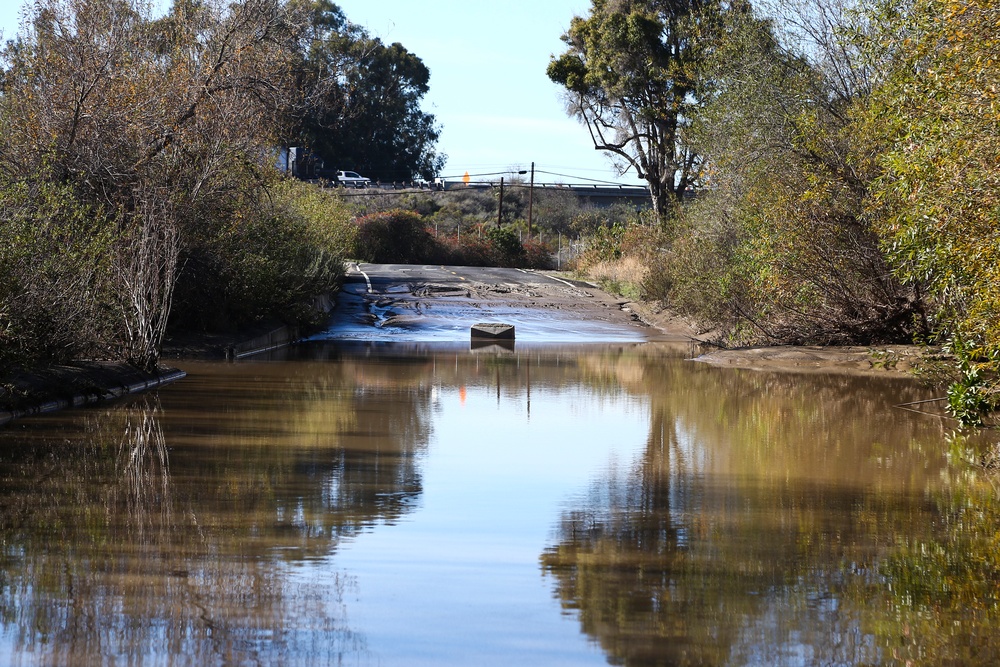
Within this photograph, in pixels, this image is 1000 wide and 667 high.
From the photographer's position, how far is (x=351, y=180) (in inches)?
2997

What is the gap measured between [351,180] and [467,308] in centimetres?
4318

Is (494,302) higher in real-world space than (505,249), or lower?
lower

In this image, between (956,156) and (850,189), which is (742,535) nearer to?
(956,156)

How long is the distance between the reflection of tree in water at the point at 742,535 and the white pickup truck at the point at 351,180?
62653mm

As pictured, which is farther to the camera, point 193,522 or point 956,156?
point 956,156

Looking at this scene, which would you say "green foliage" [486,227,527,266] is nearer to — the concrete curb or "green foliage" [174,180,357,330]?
"green foliage" [174,180,357,330]

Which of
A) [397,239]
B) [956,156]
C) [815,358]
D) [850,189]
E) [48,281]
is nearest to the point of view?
[956,156]

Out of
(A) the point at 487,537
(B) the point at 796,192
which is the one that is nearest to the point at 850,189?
(B) the point at 796,192

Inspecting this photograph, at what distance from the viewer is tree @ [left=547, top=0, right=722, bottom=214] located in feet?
138

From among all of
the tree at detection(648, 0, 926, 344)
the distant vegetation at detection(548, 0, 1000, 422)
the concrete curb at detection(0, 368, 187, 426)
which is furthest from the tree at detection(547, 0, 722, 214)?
the concrete curb at detection(0, 368, 187, 426)

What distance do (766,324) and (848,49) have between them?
5452mm

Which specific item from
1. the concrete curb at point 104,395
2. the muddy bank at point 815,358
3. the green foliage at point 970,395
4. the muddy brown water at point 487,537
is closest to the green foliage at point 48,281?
the concrete curb at point 104,395

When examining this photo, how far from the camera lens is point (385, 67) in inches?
3214

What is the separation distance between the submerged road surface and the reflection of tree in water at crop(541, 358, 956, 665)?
16142 millimetres
